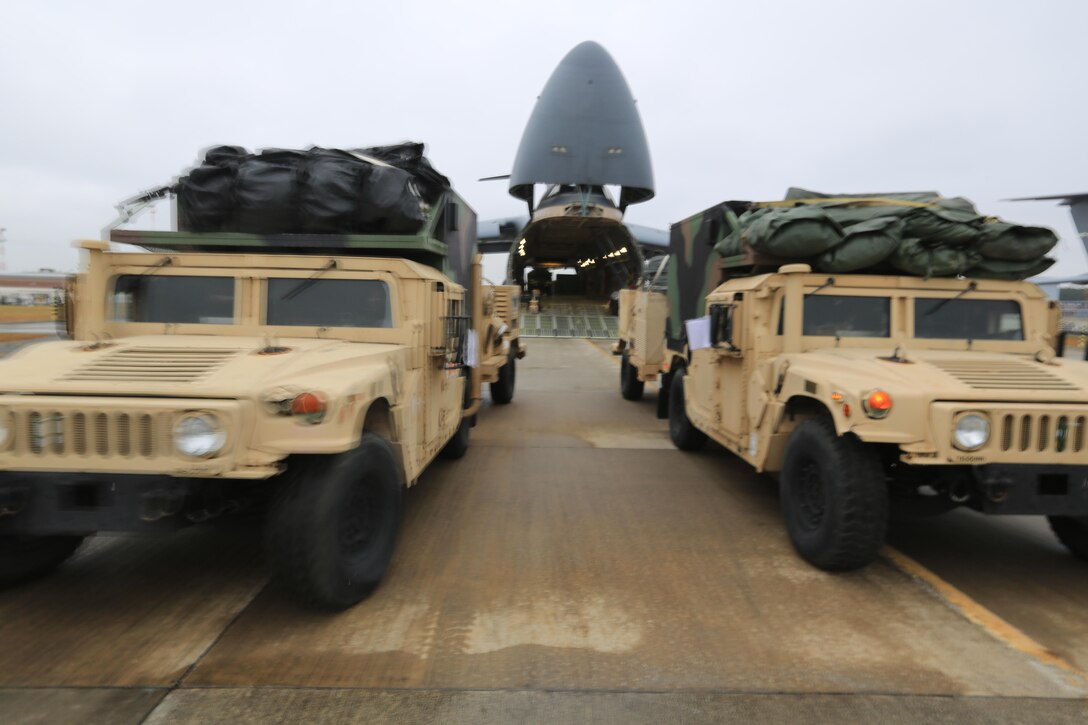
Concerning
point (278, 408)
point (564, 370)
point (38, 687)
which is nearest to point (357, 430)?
point (278, 408)

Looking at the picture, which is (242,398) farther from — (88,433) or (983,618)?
(983,618)

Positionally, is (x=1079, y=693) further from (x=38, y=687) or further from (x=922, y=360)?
(x=38, y=687)

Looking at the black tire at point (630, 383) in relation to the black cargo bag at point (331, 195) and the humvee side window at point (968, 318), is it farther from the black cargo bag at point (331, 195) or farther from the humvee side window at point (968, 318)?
the black cargo bag at point (331, 195)

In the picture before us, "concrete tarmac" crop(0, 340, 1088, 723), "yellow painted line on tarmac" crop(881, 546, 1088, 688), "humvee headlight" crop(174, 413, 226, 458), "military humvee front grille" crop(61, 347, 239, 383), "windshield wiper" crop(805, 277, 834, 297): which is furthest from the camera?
"windshield wiper" crop(805, 277, 834, 297)

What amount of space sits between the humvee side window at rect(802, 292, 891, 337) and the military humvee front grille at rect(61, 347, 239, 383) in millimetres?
3770

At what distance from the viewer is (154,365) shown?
3318 mm

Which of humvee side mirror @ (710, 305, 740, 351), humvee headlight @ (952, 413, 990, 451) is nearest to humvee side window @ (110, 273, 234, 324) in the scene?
humvee side mirror @ (710, 305, 740, 351)

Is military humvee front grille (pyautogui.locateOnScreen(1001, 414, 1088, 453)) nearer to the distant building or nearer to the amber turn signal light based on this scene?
the amber turn signal light

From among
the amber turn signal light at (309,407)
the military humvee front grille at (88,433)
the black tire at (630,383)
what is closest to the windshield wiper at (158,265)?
the military humvee front grille at (88,433)

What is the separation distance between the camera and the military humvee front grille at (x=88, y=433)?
2.92 m

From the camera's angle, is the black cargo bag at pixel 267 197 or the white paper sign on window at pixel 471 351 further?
the white paper sign on window at pixel 471 351

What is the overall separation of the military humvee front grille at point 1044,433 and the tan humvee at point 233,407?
10.6ft

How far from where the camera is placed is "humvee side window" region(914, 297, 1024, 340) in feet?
15.8

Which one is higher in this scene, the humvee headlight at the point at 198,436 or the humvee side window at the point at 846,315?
the humvee side window at the point at 846,315
